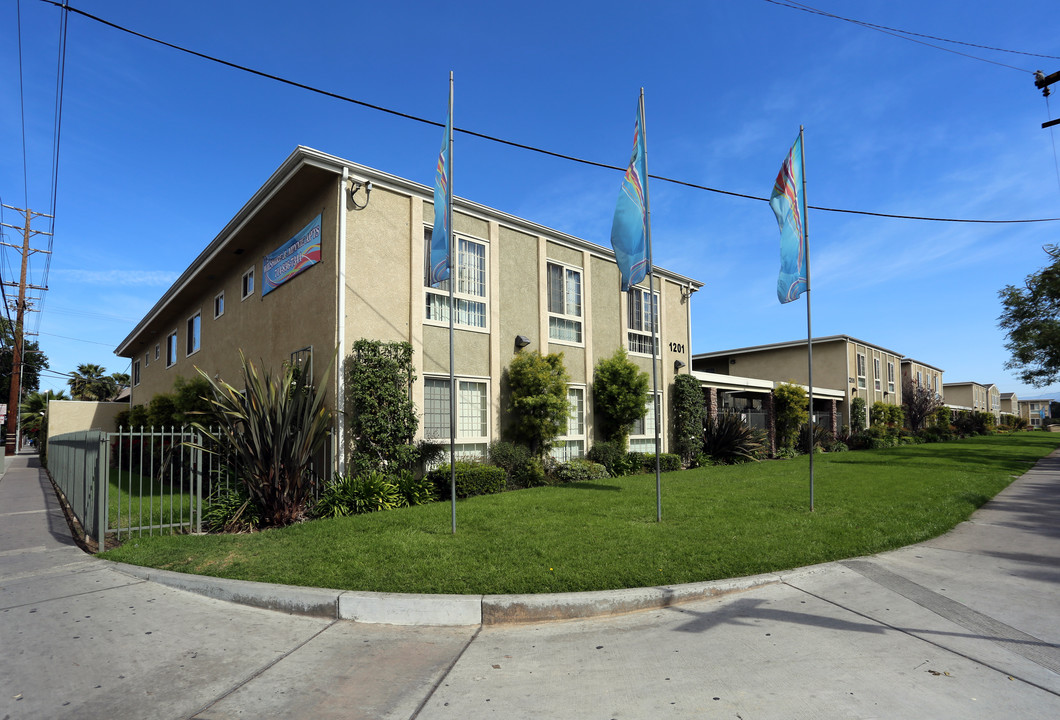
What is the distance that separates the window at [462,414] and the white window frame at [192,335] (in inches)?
468

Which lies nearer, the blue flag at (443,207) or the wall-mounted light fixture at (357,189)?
the blue flag at (443,207)

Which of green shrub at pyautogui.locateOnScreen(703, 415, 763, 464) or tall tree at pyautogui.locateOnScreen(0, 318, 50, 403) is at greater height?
tall tree at pyautogui.locateOnScreen(0, 318, 50, 403)

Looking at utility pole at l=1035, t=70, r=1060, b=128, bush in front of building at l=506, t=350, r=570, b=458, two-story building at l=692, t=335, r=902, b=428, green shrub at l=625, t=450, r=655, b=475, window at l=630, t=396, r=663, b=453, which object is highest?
utility pole at l=1035, t=70, r=1060, b=128

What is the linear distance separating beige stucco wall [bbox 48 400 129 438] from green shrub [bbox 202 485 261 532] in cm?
2200

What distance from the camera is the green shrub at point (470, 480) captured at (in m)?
11.1

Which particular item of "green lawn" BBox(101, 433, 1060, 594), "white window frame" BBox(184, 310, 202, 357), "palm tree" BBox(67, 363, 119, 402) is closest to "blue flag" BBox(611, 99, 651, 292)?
"green lawn" BBox(101, 433, 1060, 594)

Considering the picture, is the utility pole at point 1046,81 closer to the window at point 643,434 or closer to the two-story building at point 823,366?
the window at point 643,434

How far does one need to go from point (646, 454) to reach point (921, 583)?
33.9ft

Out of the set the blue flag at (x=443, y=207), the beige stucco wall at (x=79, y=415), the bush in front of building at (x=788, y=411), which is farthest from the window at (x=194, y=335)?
the bush in front of building at (x=788, y=411)

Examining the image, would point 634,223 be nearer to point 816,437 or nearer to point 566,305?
point 566,305

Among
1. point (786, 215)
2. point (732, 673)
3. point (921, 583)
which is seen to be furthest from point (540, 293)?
point (732, 673)

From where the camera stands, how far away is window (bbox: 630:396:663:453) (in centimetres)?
1700

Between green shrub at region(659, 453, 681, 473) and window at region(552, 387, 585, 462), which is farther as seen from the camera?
green shrub at region(659, 453, 681, 473)

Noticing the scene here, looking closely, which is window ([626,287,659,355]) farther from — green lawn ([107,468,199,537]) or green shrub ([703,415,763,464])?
green lawn ([107,468,199,537])
